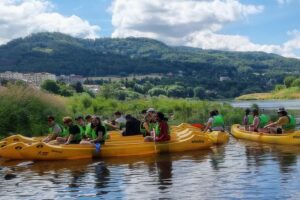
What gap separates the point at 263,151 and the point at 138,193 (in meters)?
7.97

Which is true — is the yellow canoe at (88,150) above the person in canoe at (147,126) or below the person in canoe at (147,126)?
below

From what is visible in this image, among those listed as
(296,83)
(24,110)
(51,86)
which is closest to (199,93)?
(296,83)

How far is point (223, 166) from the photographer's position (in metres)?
13.7

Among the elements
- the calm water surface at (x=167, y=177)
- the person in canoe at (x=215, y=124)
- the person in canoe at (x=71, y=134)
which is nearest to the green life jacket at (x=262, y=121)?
the person in canoe at (x=215, y=124)

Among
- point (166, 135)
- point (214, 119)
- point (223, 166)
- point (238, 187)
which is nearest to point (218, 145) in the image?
point (214, 119)

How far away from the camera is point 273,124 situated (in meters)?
20.3

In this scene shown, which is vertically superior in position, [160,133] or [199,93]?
[199,93]

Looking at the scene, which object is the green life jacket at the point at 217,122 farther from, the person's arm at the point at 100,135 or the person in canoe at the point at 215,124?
the person's arm at the point at 100,135

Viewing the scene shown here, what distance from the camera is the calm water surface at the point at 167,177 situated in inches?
403

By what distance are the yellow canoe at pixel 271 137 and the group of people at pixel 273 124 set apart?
0.42 metres

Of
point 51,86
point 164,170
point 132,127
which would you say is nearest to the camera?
point 164,170

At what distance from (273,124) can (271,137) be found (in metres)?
1.10

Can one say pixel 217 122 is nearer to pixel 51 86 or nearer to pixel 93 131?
pixel 93 131

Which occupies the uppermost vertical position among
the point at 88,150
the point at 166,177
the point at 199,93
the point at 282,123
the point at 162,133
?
the point at 199,93
